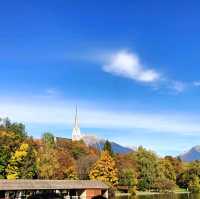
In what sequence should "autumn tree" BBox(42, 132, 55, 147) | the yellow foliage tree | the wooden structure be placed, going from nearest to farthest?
1. the wooden structure
2. the yellow foliage tree
3. "autumn tree" BBox(42, 132, 55, 147)

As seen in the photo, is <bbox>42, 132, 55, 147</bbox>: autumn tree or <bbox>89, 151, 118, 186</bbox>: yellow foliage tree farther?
<bbox>42, 132, 55, 147</bbox>: autumn tree

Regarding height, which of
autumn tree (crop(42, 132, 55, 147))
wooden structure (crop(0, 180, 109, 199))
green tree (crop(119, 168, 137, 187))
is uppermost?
autumn tree (crop(42, 132, 55, 147))

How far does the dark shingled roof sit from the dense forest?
10014 millimetres

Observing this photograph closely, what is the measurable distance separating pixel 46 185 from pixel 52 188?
1052 mm

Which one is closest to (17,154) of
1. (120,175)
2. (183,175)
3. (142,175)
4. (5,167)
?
(5,167)

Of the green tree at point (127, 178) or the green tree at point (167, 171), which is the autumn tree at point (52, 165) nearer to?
the green tree at point (127, 178)

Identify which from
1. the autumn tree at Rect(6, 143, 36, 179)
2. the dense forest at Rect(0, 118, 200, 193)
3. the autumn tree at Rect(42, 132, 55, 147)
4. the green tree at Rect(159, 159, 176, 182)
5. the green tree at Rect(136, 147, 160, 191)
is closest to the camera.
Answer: the autumn tree at Rect(6, 143, 36, 179)

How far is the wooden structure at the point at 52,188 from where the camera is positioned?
219 ft

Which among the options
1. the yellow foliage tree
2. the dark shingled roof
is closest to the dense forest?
the yellow foliage tree

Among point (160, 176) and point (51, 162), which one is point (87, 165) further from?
point (160, 176)

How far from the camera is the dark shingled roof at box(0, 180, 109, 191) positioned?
67062 mm

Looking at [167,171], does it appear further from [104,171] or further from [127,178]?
[104,171]

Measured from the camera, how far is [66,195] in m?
76.4

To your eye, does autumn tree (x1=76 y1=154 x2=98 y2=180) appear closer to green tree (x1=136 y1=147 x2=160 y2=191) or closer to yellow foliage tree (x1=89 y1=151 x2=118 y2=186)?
yellow foliage tree (x1=89 y1=151 x2=118 y2=186)
